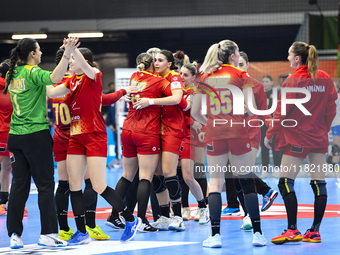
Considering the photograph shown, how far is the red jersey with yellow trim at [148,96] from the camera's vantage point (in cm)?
464

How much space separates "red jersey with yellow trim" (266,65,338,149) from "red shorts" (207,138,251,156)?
1.29ft

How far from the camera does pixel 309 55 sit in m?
4.17

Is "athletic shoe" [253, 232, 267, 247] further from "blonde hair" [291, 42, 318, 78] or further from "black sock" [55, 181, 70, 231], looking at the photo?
"black sock" [55, 181, 70, 231]

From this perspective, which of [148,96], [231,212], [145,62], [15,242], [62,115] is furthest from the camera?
[231,212]

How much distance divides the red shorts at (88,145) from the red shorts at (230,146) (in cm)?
90

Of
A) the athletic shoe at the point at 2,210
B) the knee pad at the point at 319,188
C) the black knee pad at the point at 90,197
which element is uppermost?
the knee pad at the point at 319,188

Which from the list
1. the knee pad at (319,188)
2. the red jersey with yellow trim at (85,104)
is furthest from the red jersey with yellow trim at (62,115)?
the knee pad at (319,188)

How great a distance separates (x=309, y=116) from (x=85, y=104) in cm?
187

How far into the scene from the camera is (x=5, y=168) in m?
6.10

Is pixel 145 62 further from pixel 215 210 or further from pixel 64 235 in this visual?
pixel 64 235

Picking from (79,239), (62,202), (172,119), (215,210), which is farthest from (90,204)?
(215,210)

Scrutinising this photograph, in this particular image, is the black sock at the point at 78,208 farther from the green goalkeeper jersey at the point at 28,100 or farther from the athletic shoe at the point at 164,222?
the athletic shoe at the point at 164,222

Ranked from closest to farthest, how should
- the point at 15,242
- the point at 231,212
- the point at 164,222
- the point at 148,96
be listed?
the point at 15,242 → the point at 148,96 → the point at 164,222 → the point at 231,212

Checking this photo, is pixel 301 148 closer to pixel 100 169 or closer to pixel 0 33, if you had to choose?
pixel 100 169
